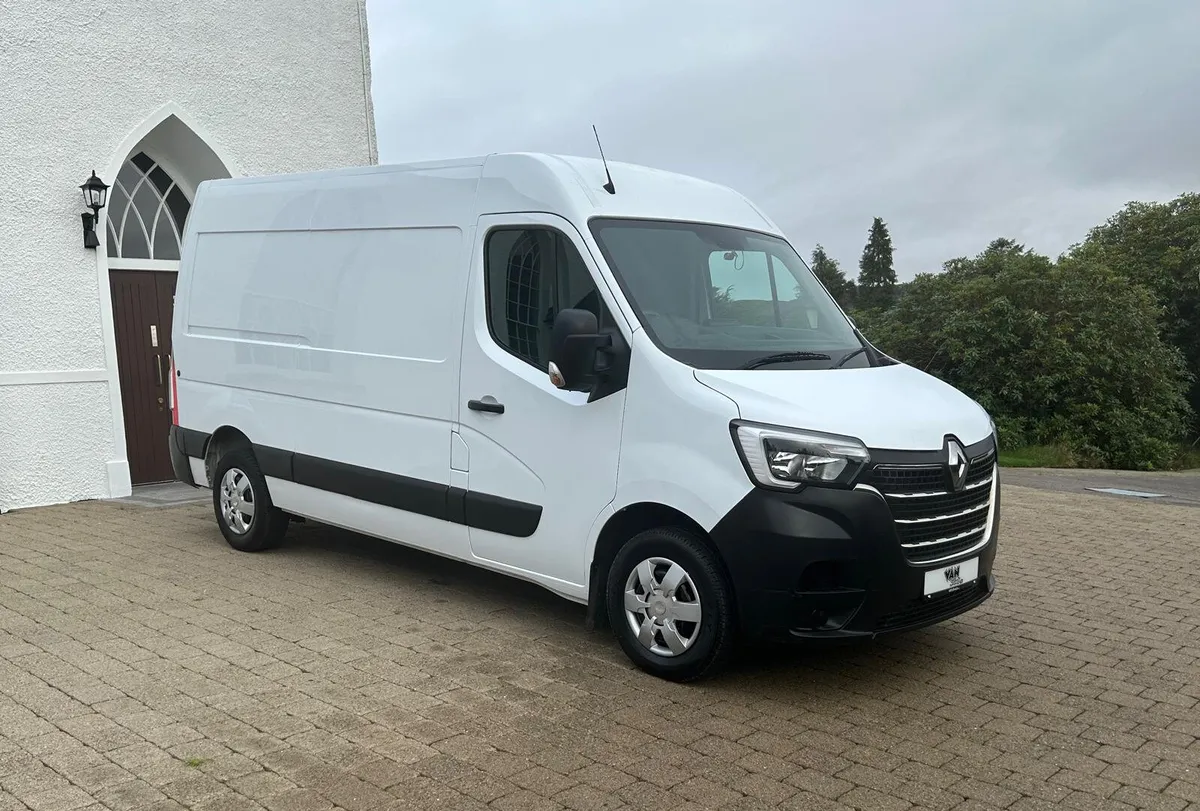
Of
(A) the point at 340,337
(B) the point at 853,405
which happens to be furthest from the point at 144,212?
(B) the point at 853,405

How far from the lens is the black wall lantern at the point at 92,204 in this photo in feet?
33.0

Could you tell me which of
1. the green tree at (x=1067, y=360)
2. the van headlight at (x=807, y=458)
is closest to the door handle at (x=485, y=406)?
the van headlight at (x=807, y=458)

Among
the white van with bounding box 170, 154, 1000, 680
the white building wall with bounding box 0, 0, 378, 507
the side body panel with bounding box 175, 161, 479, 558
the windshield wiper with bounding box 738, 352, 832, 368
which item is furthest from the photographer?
the white building wall with bounding box 0, 0, 378, 507

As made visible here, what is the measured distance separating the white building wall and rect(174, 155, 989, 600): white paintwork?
2.86 meters

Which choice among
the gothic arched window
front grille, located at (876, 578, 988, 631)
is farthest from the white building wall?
front grille, located at (876, 578, 988, 631)

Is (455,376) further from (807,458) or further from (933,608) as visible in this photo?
(933,608)

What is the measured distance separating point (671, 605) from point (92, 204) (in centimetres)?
783

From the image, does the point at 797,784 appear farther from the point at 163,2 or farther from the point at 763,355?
the point at 163,2

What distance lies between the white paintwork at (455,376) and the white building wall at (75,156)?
9.38 ft

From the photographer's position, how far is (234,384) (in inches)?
297

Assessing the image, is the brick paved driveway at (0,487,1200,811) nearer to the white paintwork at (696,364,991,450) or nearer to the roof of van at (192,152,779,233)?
the white paintwork at (696,364,991,450)

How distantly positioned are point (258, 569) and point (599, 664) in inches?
120

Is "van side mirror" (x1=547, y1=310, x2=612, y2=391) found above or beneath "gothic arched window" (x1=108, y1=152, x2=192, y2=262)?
beneath

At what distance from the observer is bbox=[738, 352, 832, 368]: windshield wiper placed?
5070 millimetres
